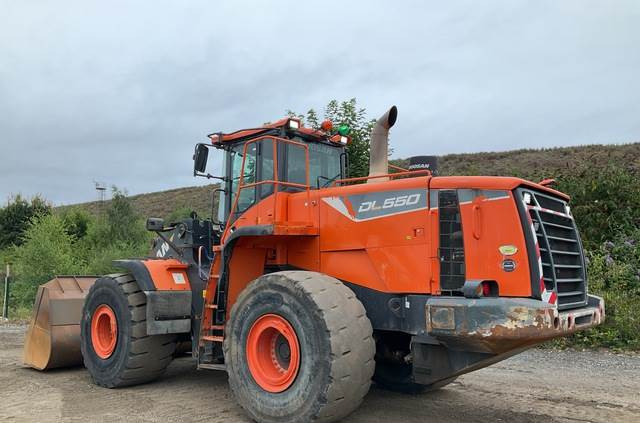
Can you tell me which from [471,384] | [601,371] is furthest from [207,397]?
[601,371]

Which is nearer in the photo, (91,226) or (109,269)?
(109,269)

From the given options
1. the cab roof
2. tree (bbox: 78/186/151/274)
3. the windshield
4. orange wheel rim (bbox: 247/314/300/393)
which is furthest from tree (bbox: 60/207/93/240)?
orange wheel rim (bbox: 247/314/300/393)

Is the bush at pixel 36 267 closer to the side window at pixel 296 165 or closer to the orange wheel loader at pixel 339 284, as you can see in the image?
the orange wheel loader at pixel 339 284

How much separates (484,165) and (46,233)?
29473 millimetres

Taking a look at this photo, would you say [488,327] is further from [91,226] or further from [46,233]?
[91,226]

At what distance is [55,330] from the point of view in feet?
24.2

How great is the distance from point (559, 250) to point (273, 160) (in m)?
2.98

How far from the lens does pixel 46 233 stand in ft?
63.6

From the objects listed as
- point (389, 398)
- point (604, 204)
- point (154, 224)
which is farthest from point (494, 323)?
point (604, 204)

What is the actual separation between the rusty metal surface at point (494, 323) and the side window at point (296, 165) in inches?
90.6

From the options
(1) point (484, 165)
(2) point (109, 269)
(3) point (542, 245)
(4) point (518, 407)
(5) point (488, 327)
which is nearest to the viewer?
(5) point (488, 327)

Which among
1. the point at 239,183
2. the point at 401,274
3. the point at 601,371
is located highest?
the point at 239,183

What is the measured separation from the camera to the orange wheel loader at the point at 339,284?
177 inches

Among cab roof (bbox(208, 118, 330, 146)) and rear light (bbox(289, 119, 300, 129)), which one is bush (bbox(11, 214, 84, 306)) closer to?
cab roof (bbox(208, 118, 330, 146))
